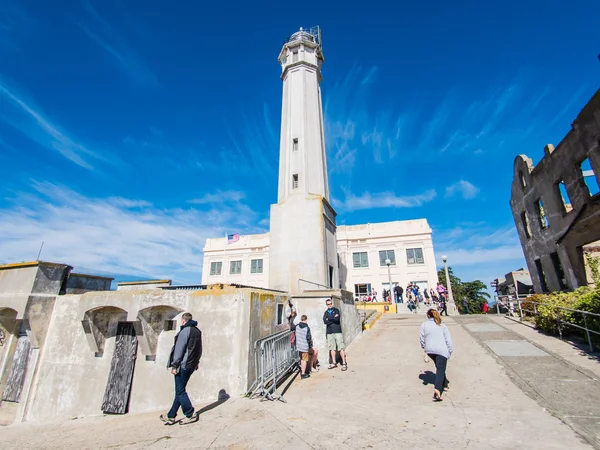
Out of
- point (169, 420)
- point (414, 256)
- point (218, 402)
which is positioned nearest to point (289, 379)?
point (218, 402)

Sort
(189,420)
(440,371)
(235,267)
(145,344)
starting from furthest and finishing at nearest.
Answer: (235,267) < (145,344) < (440,371) < (189,420)

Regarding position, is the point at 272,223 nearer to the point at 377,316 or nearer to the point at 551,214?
the point at 377,316

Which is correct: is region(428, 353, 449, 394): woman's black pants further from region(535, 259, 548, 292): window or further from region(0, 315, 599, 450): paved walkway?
region(535, 259, 548, 292): window

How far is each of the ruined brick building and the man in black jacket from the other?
608 inches

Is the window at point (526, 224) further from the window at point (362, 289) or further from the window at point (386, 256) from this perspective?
the window at point (362, 289)

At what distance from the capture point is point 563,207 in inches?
537

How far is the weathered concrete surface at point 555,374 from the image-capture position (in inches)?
162

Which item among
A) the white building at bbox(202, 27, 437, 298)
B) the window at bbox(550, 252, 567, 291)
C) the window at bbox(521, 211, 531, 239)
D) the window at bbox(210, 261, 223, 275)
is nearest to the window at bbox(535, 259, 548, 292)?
the window at bbox(550, 252, 567, 291)

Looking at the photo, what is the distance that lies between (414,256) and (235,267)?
829 inches

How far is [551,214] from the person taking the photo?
1438 centimetres

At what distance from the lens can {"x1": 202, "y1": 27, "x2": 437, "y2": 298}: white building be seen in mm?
→ 14008

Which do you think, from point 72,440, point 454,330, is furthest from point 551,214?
point 72,440

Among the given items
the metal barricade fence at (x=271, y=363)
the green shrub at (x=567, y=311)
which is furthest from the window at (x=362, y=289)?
the metal barricade fence at (x=271, y=363)

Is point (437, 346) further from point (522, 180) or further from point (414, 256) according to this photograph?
point (414, 256)
